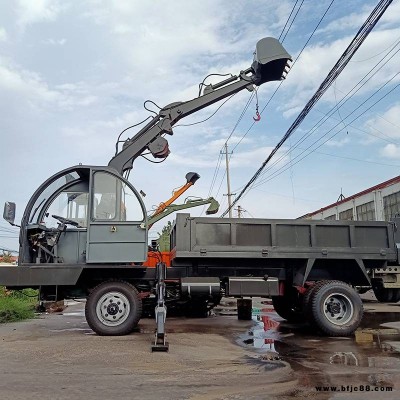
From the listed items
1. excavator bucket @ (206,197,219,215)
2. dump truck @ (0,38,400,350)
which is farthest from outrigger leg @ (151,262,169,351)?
excavator bucket @ (206,197,219,215)

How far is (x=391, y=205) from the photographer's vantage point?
70.2ft

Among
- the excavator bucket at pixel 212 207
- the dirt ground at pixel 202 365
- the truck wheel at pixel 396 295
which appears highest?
the excavator bucket at pixel 212 207

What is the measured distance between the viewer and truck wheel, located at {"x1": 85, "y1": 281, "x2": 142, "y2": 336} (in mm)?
8422

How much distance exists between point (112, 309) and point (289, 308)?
15.0 ft

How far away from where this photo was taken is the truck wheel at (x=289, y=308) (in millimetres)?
10602

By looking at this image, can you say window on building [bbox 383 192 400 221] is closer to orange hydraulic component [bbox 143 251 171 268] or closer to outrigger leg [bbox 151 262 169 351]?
orange hydraulic component [bbox 143 251 171 268]

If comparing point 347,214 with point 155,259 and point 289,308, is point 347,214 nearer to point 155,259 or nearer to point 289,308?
point 289,308

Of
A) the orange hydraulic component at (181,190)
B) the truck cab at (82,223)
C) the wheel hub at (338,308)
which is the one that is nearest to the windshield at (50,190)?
the truck cab at (82,223)

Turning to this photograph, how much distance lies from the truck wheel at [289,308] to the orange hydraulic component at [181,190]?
3284mm

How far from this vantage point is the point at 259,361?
6.46 meters

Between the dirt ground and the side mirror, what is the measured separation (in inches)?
85.5

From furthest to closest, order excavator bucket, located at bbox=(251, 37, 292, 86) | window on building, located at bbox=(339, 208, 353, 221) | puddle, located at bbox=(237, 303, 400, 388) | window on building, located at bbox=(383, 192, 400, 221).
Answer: window on building, located at bbox=(339, 208, 353, 221)
window on building, located at bbox=(383, 192, 400, 221)
excavator bucket, located at bbox=(251, 37, 292, 86)
puddle, located at bbox=(237, 303, 400, 388)

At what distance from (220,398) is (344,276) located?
6.04 metres

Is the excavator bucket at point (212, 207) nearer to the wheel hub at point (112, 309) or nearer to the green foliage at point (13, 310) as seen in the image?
the wheel hub at point (112, 309)
